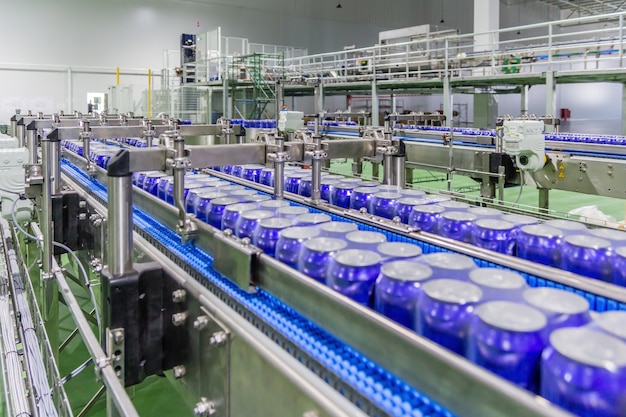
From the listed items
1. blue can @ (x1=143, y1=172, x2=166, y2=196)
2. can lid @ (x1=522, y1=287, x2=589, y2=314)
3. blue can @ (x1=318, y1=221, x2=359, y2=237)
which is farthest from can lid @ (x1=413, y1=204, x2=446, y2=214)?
blue can @ (x1=143, y1=172, x2=166, y2=196)

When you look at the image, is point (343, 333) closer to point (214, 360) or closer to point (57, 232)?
point (214, 360)

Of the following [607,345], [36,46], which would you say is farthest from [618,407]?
[36,46]

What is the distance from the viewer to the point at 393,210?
5.13 feet

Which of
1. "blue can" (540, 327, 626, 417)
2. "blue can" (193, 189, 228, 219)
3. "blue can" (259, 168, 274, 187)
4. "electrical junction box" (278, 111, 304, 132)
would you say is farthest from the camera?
→ "electrical junction box" (278, 111, 304, 132)

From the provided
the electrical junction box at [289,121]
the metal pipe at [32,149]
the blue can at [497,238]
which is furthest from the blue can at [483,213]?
the electrical junction box at [289,121]

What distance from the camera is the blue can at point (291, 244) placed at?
3.77 feet

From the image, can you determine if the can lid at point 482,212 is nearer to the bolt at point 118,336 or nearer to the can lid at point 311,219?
the can lid at point 311,219

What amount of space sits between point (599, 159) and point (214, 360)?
10.4 ft

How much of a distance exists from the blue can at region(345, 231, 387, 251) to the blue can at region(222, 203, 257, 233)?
343 mm

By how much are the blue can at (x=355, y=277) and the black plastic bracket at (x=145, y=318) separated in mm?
498

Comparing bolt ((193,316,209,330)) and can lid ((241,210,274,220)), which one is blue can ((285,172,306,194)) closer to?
can lid ((241,210,274,220))

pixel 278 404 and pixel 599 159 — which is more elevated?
pixel 599 159

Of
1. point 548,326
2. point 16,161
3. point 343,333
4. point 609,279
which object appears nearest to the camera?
point 548,326

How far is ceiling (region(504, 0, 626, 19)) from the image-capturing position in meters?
18.8
